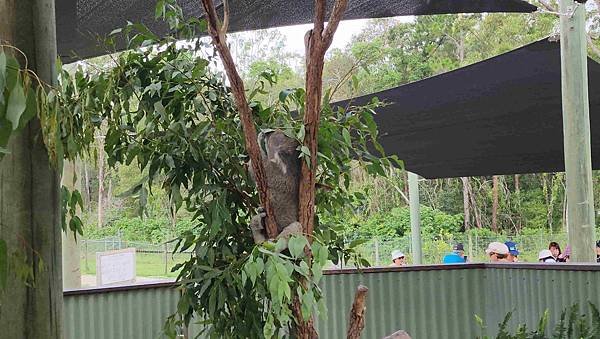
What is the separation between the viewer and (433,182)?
19406 mm

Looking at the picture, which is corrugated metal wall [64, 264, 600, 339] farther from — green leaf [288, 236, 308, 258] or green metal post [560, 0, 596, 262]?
green leaf [288, 236, 308, 258]

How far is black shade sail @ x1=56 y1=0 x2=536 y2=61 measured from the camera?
10.7ft

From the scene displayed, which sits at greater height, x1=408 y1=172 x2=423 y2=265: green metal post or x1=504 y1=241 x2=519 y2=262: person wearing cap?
x1=408 y1=172 x2=423 y2=265: green metal post

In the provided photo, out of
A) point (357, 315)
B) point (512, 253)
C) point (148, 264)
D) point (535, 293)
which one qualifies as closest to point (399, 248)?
point (148, 264)

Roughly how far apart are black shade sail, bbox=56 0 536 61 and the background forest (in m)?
12.9

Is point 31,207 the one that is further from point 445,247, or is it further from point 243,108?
point 445,247

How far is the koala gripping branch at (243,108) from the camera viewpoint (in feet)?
4.99

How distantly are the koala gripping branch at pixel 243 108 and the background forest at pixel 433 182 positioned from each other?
1530 centimetres

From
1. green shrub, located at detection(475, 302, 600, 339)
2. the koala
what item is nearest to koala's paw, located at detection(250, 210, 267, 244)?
the koala

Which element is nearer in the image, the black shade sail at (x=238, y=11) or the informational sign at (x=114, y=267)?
the black shade sail at (x=238, y=11)

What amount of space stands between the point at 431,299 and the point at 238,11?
179 centimetres

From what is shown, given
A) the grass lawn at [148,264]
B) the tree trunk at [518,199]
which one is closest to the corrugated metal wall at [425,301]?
the grass lawn at [148,264]

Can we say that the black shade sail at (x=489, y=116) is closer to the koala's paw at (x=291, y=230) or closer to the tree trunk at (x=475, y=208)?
the koala's paw at (x=291, y=230)

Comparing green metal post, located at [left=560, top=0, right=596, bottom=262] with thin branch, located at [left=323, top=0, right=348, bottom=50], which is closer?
thin branch, located at [left=323, top=0, right=348, bottom=50]
